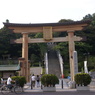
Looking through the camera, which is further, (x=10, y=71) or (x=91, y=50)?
(x=91, y=50)

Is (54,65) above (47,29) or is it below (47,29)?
below

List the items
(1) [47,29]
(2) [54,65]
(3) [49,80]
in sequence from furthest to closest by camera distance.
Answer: (2) [54,65] < (1) [47,29] < (3) [49,80]

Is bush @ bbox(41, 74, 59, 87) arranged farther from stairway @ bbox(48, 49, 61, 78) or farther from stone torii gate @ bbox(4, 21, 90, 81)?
stairway @ bbox(48, 49, 61, 78)

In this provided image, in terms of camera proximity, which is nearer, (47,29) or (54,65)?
(47,29)

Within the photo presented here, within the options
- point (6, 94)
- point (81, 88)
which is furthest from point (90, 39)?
point (6, 94)

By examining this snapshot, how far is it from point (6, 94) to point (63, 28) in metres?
12.7

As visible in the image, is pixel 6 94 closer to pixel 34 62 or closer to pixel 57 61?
pixel 57 61

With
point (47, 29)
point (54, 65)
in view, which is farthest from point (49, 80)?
point (54, 65)

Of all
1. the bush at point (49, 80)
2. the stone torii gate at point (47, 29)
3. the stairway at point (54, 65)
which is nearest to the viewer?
the bush at point (49, 80)

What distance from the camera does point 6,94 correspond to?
604 inches

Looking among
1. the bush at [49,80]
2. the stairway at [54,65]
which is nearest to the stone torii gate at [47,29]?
the bush at [49,80]

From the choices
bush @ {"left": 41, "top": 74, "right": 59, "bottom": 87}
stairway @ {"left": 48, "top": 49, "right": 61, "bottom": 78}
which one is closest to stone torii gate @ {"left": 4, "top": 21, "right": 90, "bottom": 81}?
bush @ {"left": 41, "top": 74, "right": 59, "bottom": 87}

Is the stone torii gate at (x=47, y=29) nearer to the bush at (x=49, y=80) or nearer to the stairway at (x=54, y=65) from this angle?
the bush at (x=49, y=80)

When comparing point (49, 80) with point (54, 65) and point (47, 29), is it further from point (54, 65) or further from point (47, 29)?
point (54, 65)
